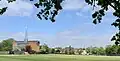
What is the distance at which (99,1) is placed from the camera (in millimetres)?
9281

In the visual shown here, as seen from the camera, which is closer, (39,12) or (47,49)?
(39,12)

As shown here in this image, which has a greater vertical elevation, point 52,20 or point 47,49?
point 47,49

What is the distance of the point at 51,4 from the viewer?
9453 mm

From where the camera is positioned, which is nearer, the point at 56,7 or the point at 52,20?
the point at 56,7

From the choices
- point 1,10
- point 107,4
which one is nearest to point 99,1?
point 107,4

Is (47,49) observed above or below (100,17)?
above

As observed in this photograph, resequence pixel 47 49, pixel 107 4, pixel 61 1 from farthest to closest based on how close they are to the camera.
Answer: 1. pixel 47 49
2. pixel 107 4
3. pixel 61 1

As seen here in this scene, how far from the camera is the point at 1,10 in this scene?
922 cm

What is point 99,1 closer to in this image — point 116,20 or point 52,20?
point 116,20

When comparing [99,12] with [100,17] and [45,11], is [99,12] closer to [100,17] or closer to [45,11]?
[100,17]

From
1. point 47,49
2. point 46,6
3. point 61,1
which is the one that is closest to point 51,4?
point 46,6

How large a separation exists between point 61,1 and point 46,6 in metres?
0.89

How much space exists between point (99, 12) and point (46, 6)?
1.50 m

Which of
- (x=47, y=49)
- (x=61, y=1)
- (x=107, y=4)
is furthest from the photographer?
(x=47, y=49)
